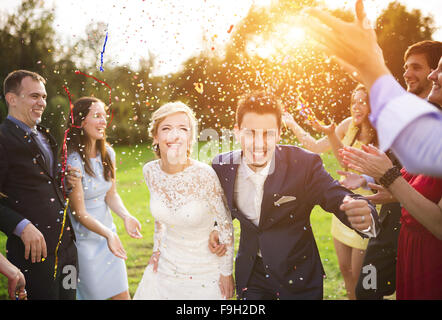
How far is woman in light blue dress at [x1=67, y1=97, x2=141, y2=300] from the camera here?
319 centimetres

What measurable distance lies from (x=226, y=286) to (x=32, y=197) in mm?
1705

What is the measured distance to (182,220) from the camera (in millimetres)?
2680

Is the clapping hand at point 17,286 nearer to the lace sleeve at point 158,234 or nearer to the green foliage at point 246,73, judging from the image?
the lace sleeve at point 158,234

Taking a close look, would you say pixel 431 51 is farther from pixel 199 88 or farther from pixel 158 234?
pixel 158 234

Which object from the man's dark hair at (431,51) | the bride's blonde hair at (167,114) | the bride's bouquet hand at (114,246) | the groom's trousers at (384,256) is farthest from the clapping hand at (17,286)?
the man's dark hair at (431,51)

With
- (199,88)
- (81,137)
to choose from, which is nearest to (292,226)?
(199,88)

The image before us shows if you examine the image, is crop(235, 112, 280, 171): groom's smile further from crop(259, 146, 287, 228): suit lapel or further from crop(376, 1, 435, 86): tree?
crop(376, 1, 435, 86): tree

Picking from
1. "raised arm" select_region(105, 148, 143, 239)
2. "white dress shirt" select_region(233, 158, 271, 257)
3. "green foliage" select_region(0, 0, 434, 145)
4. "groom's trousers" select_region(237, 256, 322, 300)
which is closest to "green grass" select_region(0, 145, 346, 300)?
"raised arm" select_region(105, 148, 143, 239)

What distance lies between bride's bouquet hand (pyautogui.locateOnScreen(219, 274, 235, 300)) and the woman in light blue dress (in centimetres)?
111

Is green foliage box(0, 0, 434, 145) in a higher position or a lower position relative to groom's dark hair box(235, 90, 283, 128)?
higher

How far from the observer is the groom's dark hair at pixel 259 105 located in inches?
97.9

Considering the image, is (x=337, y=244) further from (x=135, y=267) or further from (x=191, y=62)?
(x=135, y=267)

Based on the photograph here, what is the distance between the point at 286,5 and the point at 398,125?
8.14 ft

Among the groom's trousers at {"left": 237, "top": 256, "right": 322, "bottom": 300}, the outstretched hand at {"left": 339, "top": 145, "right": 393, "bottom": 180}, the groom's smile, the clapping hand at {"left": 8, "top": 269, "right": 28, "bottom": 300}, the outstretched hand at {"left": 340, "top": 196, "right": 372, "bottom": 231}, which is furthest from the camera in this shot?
the groom's smile
